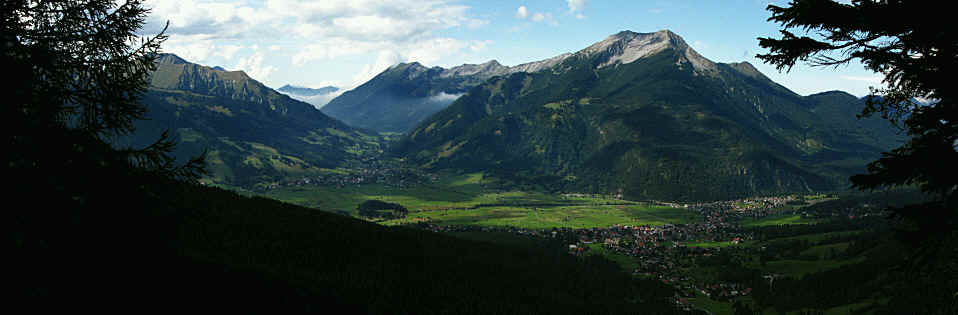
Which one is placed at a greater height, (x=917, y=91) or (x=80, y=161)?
(x=917, y=91)

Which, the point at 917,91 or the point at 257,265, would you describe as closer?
the point at 917,91

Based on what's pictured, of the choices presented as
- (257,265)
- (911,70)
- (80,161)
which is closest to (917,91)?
(911,70)

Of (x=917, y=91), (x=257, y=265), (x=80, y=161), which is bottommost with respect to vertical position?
(x=257, y=265)

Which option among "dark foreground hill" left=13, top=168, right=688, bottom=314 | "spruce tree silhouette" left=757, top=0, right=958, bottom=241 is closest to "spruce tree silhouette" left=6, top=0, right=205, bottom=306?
"dark foreground hill" left=13, top=168, right=688, bottom=314

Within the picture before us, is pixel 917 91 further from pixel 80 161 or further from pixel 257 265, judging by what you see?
pixel 257 265

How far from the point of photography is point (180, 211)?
17453 mm

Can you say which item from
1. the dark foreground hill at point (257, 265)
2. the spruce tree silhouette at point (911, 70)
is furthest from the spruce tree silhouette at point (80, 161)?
the spruce tree silhouette at point (911, 70)

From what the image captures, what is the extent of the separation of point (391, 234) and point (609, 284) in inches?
2742

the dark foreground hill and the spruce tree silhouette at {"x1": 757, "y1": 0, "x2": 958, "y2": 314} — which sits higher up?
the spruce tree silhouette at {"x1": 757, "y1": 0, "x2": 958, "y2": 314}

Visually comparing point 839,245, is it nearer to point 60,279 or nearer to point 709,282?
point 709,282

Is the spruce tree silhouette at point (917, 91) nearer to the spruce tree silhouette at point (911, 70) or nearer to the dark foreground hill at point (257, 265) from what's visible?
the spruce tree silhouette at point (911, 70)

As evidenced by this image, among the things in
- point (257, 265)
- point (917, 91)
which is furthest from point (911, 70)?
point (257, 265)

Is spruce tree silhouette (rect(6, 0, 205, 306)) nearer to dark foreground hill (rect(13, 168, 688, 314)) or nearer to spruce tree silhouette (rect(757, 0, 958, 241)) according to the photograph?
dark foreground hill (rect(13, 168, 688, 314))

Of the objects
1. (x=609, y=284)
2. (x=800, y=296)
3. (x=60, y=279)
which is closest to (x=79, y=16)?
(x=60, y=279)
